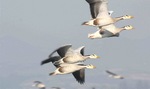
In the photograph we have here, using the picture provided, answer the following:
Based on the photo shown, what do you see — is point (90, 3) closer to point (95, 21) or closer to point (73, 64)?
point (95, 21)

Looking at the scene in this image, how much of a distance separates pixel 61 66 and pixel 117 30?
558 cm

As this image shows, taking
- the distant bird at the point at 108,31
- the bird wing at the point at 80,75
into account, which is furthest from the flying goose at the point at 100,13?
the bird wing at the point at 80,75

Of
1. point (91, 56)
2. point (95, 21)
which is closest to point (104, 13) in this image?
point (95, 21)

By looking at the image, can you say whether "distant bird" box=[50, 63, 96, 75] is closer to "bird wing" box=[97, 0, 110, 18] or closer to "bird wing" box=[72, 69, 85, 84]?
"bird wing" box=[72, 69, 85, 84]

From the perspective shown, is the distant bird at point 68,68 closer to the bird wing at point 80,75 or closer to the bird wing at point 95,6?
the bird wing at point 80,75

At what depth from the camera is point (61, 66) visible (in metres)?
45.2

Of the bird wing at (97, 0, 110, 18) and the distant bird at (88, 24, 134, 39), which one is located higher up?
the bird wing at (97, 0, 110, 18)

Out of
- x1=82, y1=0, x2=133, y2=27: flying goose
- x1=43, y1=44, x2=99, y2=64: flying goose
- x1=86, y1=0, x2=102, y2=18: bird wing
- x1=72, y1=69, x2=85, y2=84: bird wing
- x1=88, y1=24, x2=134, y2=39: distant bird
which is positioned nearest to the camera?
x1=43, y1=44, x2=99, y2=64: flying goose

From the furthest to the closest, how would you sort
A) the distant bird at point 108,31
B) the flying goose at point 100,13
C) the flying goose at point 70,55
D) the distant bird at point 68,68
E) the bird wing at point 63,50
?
the distant bird at point 108,31
the flying goose at point 100,13
the distant bird at point 68,68
the bird wing at point 63,50
the flying goose at point 70,55

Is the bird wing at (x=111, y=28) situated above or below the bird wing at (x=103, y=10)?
below

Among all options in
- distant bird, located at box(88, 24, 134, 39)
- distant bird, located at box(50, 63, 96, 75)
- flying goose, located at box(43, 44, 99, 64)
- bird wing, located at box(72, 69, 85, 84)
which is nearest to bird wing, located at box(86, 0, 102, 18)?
distant bird, located at box(88, 24, 134, 39)

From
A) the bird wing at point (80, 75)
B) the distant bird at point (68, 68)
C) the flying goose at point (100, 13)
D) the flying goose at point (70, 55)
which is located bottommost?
the bird wing at point (80, 75)

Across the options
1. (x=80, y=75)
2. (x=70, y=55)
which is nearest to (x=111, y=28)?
(x=80, y=75)

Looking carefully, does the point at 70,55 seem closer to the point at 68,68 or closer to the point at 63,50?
the point at 63,50
